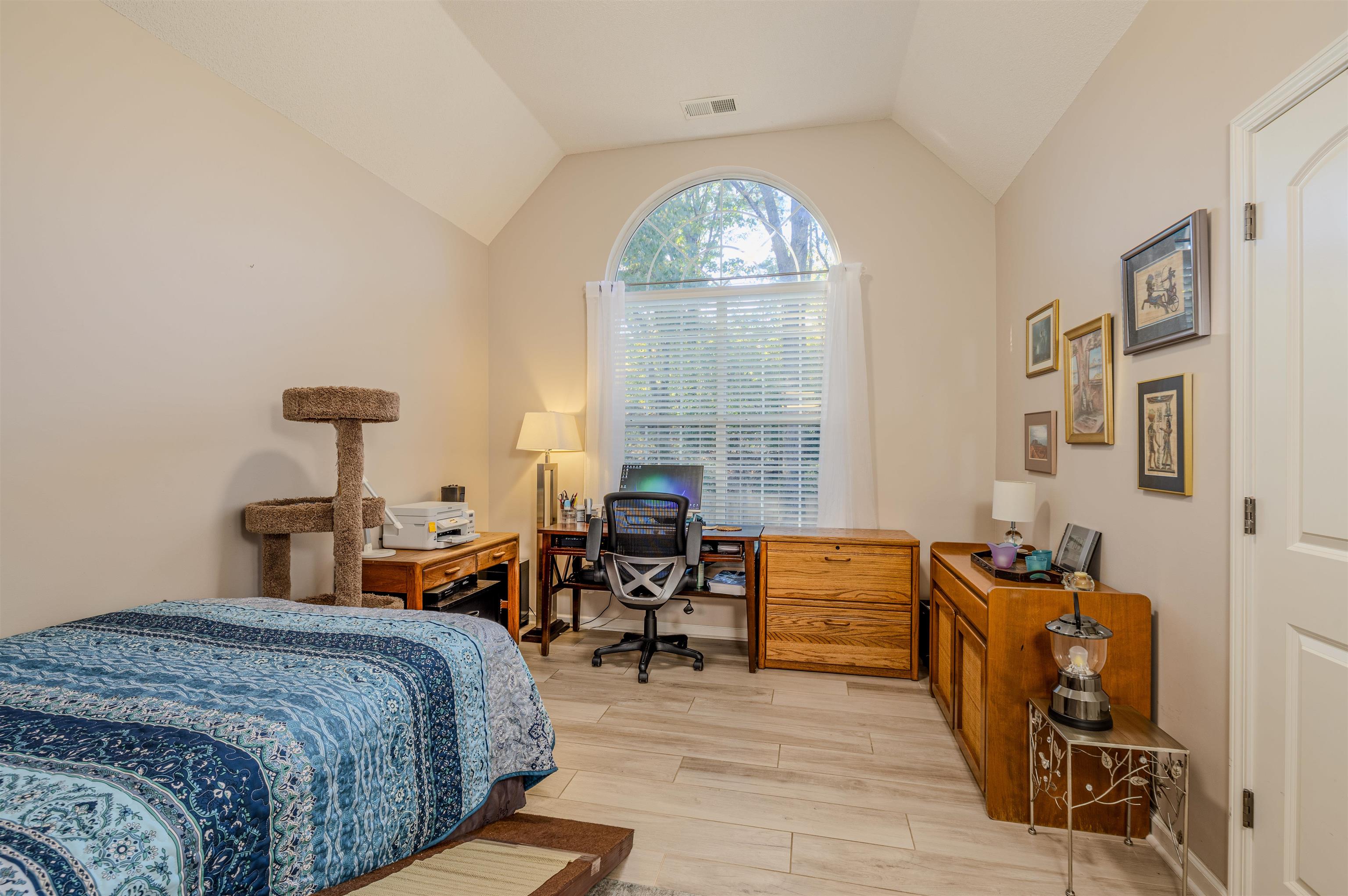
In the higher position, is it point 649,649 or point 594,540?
point 594,540

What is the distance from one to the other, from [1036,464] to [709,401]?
6.25 ft

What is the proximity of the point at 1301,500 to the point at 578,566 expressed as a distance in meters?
3.13

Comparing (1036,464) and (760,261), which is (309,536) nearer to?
(760,261)

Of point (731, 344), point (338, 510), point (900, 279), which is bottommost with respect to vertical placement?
point (338, 510)

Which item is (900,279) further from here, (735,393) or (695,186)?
(695,186)

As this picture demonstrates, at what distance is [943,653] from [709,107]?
10.6 ft

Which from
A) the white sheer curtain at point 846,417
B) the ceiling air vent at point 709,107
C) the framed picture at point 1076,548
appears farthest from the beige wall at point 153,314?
the framed picture at point 1076,548

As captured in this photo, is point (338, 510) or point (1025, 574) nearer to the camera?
point (1025, 574)

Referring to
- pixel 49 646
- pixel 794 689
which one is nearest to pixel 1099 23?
pixel 794 689

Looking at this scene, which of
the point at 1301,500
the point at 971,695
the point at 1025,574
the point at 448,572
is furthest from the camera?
the point at 448,572

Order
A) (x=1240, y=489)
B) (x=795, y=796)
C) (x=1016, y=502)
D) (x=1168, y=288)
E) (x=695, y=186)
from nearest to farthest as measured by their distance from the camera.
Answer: (x=1240, y=489) < (x=1168, y=288) < (x=795, y=796) < (x=1016, y=502) < (x=695, y=186)

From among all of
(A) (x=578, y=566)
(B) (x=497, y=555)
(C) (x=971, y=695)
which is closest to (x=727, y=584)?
(A) (x=578, y=566)

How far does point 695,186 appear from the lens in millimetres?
4156

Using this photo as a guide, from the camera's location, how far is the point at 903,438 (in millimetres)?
3729
